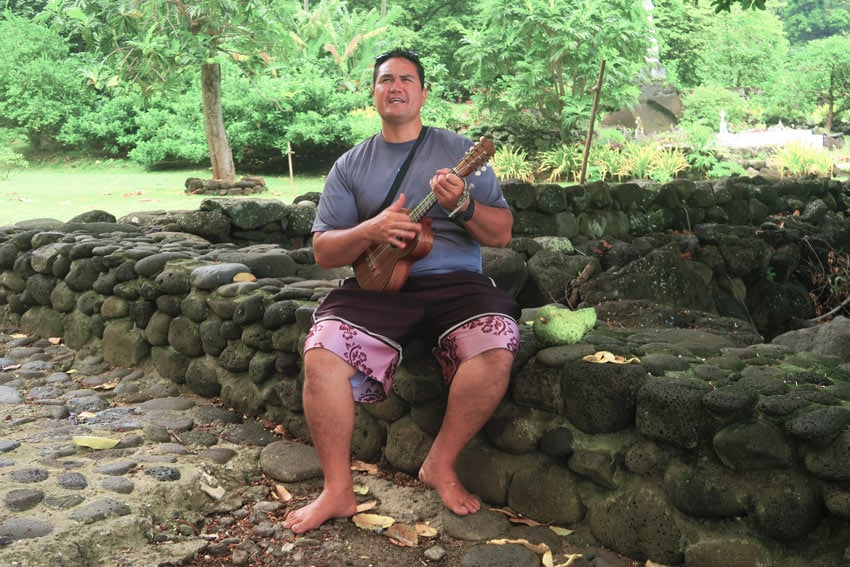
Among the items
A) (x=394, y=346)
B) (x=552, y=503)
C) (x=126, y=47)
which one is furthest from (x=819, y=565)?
(x=126, y=47)

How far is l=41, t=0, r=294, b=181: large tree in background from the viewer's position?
1056 cm

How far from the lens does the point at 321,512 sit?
276 cm

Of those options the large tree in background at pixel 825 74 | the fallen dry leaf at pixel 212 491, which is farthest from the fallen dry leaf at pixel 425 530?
the large tree in background at pixel 825 74

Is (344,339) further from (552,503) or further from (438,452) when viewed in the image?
(552,503)

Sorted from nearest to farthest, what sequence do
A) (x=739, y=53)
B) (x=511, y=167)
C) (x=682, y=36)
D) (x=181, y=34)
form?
(x=181, y=34), (x=511, y=167), (x=682, y=36), (x=739, y=53)

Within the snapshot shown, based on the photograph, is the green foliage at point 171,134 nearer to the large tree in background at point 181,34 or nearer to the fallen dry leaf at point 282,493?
the large tree in background at point 181,34

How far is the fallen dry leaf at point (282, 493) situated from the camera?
3.03 meters

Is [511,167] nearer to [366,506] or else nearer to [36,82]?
[366,506]

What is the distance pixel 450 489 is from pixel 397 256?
2.68 feet

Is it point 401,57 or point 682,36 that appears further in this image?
point 682,36

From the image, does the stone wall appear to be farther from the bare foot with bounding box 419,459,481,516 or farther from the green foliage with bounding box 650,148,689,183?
the green foliage with bounding box 650,148,689,183

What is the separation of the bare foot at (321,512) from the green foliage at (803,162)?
10.7 m

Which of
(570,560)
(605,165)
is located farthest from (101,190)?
(570,560)

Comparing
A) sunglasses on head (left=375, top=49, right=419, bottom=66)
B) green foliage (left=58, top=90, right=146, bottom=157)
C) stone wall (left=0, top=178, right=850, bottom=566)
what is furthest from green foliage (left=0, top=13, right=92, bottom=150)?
sunglasses on head (left=375, top=49, right=419, bottom=66)
